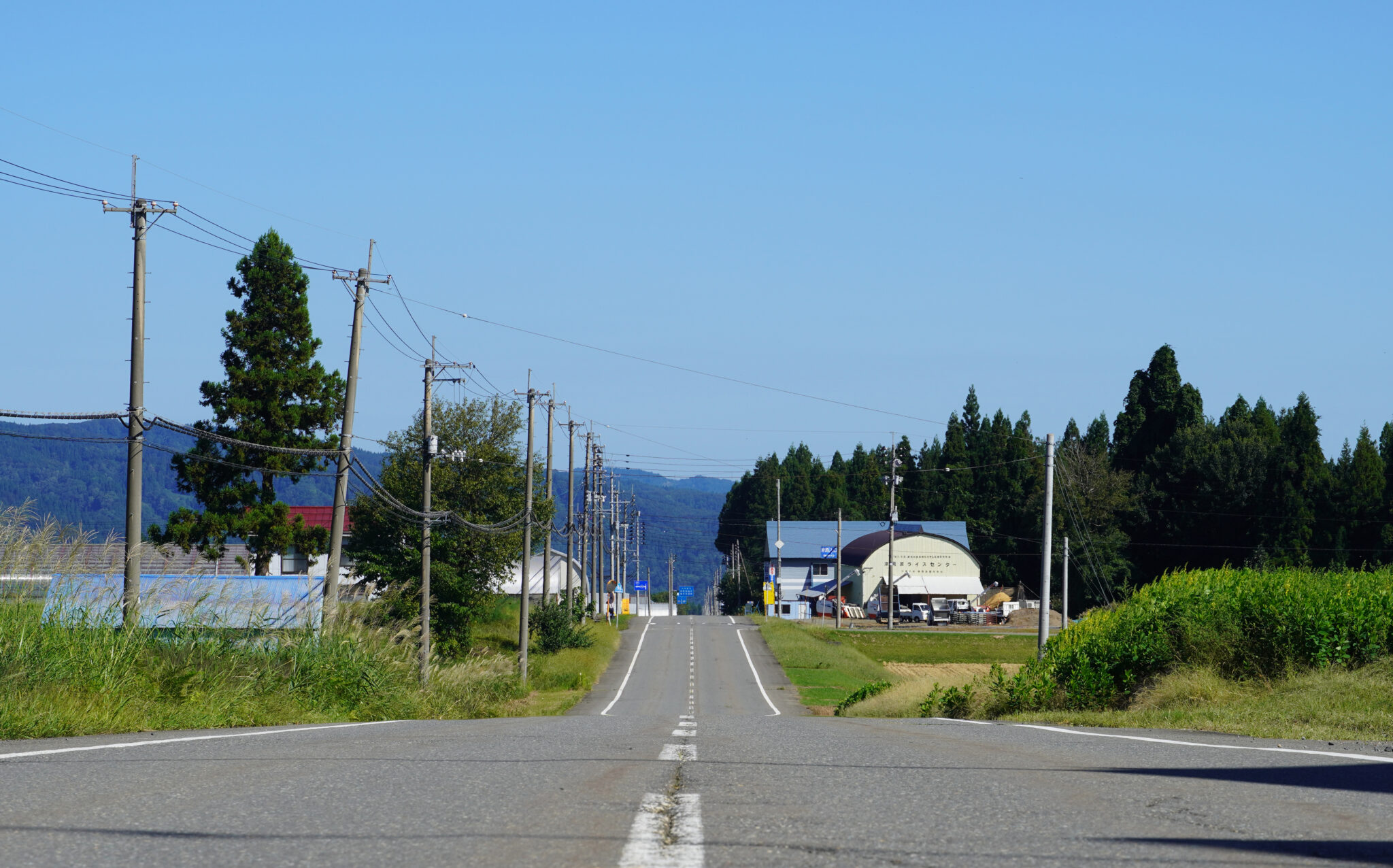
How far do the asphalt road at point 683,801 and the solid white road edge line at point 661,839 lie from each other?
2cm

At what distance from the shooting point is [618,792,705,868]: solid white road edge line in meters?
4.77

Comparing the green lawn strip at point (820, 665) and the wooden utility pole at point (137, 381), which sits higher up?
the wooden utility pole at point (137, 381)

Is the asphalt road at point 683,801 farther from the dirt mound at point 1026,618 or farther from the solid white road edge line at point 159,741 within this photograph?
the dirt mound at point 1026,618

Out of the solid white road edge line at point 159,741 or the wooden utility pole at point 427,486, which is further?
the wooden utility pole at point 427,486

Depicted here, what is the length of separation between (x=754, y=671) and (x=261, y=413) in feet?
77.0

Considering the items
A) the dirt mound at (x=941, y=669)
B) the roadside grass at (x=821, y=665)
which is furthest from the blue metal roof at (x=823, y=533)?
the dirt mound at (x=941, y=669)

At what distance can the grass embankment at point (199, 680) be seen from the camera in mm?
11789

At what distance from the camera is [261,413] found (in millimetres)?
52062

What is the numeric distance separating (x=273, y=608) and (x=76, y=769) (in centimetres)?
1008

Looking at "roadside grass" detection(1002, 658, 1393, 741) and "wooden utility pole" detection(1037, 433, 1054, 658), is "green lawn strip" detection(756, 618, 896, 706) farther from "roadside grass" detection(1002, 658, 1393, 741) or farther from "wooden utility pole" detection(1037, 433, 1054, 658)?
"roadside grass" detection(1002, 658, 1393, 741)

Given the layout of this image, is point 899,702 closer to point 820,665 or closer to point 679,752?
point 679,752

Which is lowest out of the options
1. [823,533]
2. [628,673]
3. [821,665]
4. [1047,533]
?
[628,673]

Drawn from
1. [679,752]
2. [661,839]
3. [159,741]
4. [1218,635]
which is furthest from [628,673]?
[661,839]

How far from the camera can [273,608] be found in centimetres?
1755
